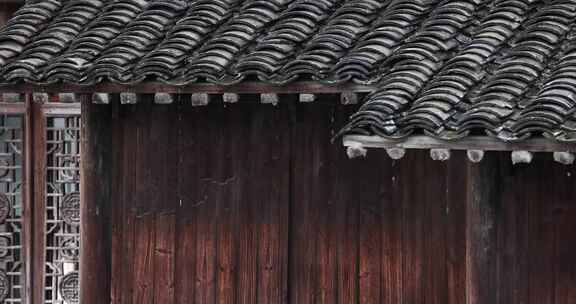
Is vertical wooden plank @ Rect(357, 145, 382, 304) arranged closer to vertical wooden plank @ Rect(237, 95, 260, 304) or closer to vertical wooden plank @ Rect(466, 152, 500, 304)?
vertical wooden plank @ Rect(237, 95, 260, 304)

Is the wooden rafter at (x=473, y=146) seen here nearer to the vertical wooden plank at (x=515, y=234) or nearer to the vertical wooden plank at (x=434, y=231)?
the vertical wooden plank at (x=515, y=234)

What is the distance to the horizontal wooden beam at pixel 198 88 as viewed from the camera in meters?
8.48

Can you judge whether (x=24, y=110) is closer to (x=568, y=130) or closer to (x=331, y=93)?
(x=331, y=93)

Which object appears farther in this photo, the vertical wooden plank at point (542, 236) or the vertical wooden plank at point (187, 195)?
the vertical wooden plank at point (187, 195)

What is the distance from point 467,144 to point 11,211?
Answer: 20.2ft

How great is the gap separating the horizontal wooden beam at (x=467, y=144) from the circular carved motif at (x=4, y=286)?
18.6 ft

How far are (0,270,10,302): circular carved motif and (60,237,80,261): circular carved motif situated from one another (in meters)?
0.66

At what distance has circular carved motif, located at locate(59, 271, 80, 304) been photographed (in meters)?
12.2

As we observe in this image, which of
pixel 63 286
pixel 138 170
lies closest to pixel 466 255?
pixel 138 170

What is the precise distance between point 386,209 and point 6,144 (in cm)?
479

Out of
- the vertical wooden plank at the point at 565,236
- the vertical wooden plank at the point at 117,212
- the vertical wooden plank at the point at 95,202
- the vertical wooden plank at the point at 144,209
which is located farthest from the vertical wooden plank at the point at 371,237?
the vertical wooden plank at the point at 95,202

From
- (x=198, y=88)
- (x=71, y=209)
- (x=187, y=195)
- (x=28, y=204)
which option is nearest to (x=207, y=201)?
(x=187, y=195)

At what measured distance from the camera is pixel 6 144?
12414 millimetres

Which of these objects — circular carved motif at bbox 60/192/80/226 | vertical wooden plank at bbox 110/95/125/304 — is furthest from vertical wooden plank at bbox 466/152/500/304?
circular carved motif at bbox 60/192/80/226
